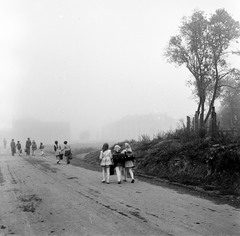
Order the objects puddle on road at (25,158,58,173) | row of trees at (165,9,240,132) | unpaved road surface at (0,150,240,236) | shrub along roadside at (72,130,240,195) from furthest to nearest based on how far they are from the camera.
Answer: row of trees at (165,9,240,132), puddle on road at (25,158,58,173), shrub along roadside at (72,130,240,195), unpaved road surface at (0,150,240,236)

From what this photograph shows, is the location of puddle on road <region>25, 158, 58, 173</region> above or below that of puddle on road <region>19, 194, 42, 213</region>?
above

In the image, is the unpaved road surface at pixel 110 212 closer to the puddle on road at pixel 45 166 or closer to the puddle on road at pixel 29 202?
the puddle on road at pixel 29 202

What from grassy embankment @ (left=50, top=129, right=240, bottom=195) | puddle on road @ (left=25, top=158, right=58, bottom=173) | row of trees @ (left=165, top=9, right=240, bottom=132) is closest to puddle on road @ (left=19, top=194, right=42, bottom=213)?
grassy embankment @ (left=50, top=129, right=240, bottom=195)

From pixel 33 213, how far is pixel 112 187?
172 inches

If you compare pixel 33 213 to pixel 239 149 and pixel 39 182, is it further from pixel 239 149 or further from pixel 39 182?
pixel 239 149

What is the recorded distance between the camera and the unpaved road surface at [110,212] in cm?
568

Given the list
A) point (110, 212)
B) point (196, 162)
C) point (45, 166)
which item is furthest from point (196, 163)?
point (45, 166)

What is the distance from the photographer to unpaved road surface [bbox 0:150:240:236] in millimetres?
5680

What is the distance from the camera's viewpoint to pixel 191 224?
6.04 m

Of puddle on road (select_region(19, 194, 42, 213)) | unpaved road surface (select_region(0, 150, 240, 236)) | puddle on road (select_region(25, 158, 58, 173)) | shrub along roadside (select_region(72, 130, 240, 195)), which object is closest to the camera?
unpaved road surface (select_region(0, 150, 240, 236))

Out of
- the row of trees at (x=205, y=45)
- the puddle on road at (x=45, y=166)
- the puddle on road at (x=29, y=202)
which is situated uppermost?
the row of trees at (x=205, y=45)

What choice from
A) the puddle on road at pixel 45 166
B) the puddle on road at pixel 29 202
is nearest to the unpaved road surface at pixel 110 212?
the puddle on road at pixel 29 202

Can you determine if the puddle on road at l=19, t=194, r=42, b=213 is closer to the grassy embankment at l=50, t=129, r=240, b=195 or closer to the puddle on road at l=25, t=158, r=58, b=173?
the grassy embankment at l=50, t=129, r=240, b=195

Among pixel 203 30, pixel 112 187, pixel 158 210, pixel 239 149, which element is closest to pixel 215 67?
pixel 203 30
